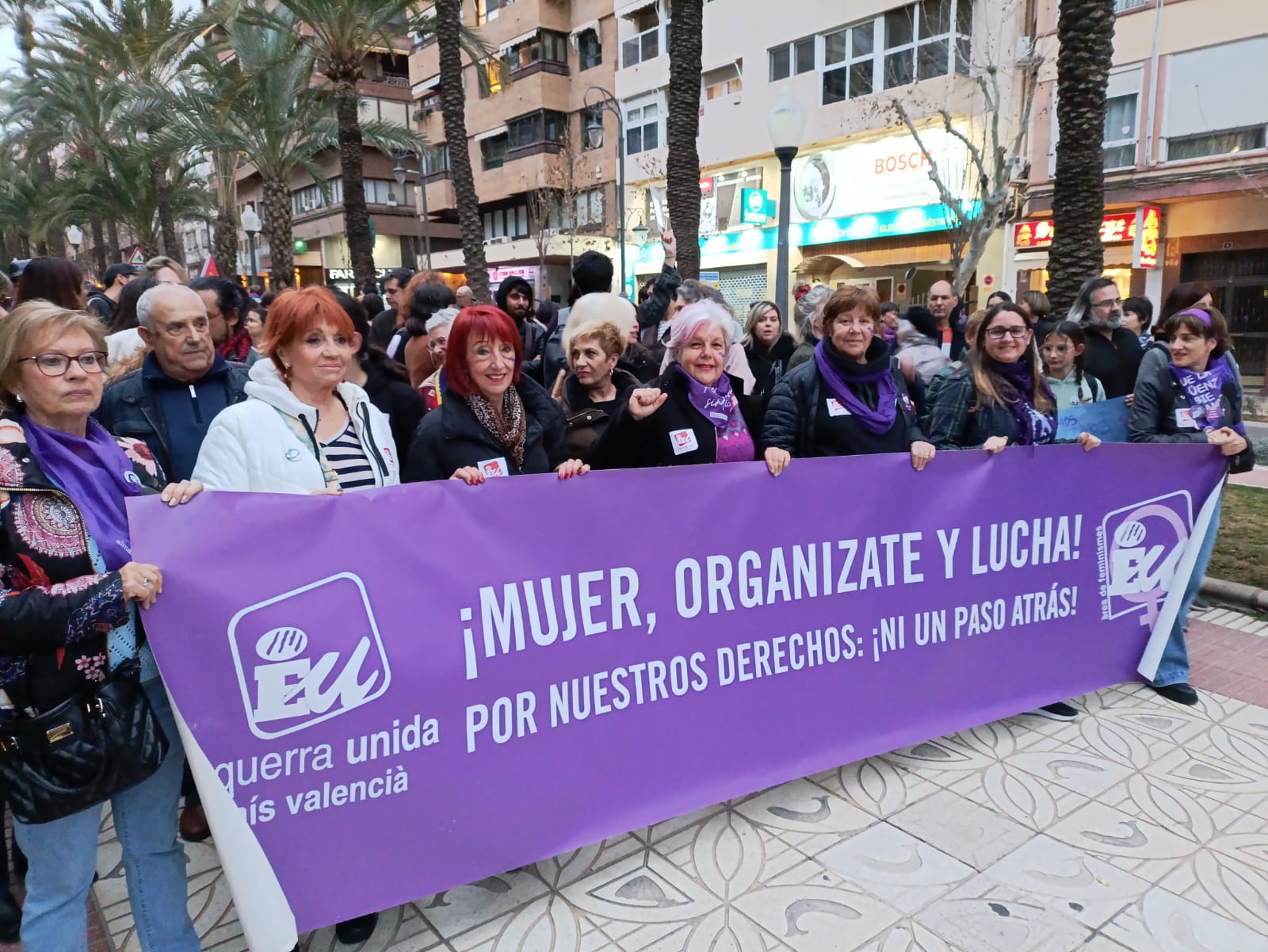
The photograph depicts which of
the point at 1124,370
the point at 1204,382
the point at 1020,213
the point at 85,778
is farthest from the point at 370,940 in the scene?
the point at 1020,213

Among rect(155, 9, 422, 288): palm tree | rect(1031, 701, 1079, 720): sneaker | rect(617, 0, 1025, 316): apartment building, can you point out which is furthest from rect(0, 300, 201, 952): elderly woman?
rect(155, 9, 422, 288): palm tree

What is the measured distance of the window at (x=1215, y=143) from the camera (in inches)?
626

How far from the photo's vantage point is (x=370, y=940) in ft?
8.06

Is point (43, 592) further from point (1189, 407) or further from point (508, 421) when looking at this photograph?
point (1189, 407)

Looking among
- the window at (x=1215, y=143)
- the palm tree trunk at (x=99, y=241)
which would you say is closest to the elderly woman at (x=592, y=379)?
the window at (x=1215, y=143)

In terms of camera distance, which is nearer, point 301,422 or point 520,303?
point 301,422

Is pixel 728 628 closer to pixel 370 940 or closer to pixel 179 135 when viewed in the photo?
pixel 370 940

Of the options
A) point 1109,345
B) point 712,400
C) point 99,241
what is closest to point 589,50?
point 99,241

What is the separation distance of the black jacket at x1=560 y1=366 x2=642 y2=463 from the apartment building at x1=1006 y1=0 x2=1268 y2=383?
56.0 ft

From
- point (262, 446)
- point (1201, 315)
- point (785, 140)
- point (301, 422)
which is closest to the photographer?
point (262, 446)

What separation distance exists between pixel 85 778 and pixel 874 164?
2299 centimetres

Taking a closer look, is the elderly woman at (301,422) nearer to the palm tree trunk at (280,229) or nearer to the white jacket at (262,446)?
the white jacket at (262,446)

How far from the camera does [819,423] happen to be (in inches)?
135

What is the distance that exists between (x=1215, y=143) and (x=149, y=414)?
65.3 feet
